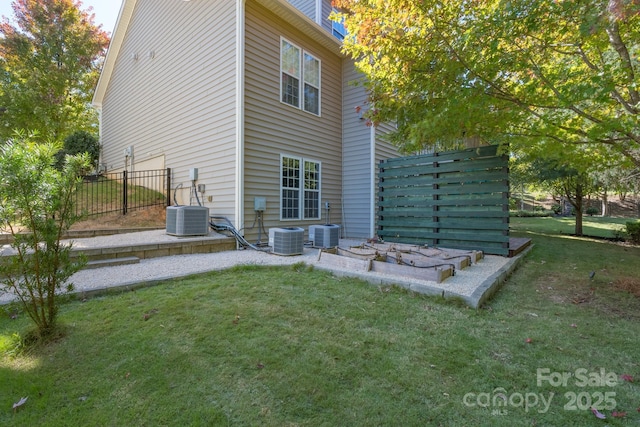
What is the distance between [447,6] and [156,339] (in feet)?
16.9

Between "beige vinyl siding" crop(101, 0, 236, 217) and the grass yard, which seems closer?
the grass yard

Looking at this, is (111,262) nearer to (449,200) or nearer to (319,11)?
(449,200)

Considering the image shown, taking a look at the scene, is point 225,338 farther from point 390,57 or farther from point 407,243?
point 407,243

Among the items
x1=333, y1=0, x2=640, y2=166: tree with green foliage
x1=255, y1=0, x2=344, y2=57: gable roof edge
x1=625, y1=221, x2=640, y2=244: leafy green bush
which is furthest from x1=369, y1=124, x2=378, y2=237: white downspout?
x1=625, y1=221, x2=640, y2=244: leafy green bush

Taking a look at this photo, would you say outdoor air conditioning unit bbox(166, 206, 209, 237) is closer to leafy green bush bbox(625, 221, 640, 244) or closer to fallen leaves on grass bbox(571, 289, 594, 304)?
fallen leaves on grass bbox(571, 289, 594, 304)

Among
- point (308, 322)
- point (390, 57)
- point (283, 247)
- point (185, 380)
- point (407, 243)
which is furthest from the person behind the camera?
point (407, 243)

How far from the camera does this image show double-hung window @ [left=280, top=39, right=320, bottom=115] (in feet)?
24.9

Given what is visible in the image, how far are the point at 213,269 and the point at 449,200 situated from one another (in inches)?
193

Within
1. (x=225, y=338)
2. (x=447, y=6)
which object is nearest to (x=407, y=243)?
(x=447, y=6)

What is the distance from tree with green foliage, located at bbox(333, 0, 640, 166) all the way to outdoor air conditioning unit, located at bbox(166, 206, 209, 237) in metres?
4.39

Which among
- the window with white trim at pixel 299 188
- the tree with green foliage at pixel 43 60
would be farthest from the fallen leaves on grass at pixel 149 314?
the tree with green foliage at pixel 43 60

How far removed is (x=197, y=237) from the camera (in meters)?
6.25

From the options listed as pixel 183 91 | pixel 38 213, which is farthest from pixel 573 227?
pixel 38 213

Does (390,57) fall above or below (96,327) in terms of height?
above
